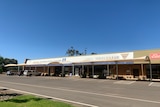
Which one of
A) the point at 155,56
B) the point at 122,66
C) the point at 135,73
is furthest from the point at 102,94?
the point at 122,66

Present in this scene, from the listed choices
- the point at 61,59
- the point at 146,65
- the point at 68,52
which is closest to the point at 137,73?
the point at 146,65

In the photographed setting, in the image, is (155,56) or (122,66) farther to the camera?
(122,66)

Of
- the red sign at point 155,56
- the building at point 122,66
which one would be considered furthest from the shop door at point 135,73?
the red sign at point 155,56

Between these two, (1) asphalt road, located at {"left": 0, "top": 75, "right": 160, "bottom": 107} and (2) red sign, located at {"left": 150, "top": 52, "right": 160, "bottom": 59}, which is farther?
(2) red sign, located at {"left": 150, "top": 52, "right": 160, "bottom": 59}

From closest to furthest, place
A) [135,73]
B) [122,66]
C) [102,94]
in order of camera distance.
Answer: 1. [102,94]
2. [135,73]
3. [122,66]

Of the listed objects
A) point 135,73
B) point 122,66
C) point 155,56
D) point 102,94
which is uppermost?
point 155,56

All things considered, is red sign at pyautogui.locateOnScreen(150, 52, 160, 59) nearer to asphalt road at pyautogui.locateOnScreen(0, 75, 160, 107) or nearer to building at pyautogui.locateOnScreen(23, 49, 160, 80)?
building at pyautogui.locateOnScreen(23, 49, 160, 80)

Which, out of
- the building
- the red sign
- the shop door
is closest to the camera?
the red sign

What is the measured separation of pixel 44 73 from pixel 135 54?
1109 inches

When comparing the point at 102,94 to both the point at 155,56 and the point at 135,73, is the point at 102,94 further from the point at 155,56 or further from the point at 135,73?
the point at 135,73

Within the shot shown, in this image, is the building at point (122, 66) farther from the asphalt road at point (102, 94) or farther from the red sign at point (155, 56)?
the asphalt road at point (102, 94)

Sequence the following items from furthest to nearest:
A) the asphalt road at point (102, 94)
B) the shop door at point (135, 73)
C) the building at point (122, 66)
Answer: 1. the shop door at point (135, 73)
2. the building at point (122, 66)
3. the asphalt road at point (102, 94)

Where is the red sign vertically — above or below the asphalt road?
above

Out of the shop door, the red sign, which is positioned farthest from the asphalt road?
the shop door
